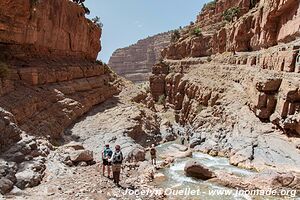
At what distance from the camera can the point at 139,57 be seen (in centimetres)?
14575

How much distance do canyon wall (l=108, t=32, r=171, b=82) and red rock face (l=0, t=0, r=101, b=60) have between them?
311ft

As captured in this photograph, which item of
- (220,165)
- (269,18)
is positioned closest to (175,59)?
(269,18)

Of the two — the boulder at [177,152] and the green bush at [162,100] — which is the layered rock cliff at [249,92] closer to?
the green bush at [162,100]

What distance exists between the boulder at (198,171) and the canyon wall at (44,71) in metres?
9.54

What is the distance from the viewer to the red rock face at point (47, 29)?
931 inches

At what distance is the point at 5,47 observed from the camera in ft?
83.0

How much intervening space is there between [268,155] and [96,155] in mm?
11391

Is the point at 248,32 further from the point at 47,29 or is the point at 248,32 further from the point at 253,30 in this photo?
the point at 47,29

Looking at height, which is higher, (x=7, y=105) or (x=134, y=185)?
(x=7, y=105)

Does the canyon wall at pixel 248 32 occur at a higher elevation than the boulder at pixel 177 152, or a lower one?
higher

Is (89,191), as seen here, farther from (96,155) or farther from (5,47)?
(5,47)

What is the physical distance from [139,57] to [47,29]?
117479 mm

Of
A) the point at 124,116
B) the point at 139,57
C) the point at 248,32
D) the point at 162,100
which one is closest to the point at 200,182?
the point at 124,116

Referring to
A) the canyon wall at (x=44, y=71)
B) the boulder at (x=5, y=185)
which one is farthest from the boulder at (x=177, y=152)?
the boulder at (x=5, y=185)
